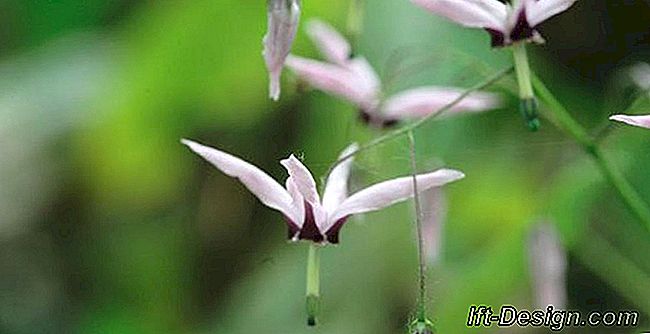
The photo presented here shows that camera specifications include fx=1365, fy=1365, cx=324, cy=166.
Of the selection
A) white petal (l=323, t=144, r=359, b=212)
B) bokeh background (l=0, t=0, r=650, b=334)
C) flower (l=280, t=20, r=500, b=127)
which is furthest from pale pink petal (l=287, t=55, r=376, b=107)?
bokeh background (l=0, t=0, r=650, b=334)

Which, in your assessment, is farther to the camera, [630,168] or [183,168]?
[183,168]

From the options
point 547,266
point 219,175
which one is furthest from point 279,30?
point 219,175

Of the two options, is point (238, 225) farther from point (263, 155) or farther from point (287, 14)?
point (287, 14)

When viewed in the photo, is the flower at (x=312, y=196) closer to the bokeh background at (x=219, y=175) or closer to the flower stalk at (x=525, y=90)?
the flower stalk at (x=525, y=90)

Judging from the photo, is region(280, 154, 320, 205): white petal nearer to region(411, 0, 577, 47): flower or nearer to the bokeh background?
region(411, 0, 577, 47): flower

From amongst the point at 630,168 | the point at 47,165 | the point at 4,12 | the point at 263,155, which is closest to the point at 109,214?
the point at 47,165

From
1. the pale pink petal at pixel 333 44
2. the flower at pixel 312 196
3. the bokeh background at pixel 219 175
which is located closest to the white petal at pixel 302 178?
the flower at pixel 312 196

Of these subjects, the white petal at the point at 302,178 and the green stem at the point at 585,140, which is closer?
the white petal at the point at 302,178
